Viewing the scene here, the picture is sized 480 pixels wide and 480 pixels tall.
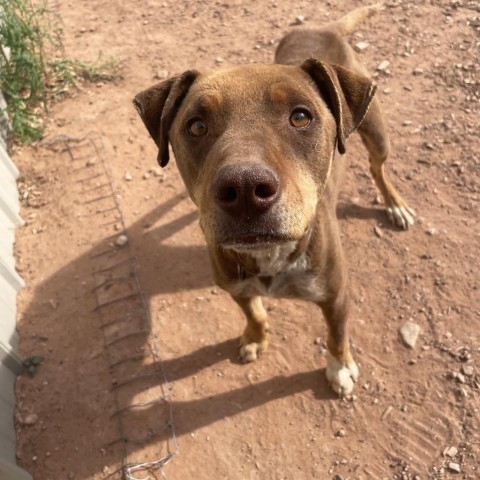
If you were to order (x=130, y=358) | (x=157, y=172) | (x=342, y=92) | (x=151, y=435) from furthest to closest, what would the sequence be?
(x=157, y=172)
(x=130, y=358)
(x=151, y=435)
(x=342, y=92)

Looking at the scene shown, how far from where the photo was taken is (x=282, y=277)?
312 cm

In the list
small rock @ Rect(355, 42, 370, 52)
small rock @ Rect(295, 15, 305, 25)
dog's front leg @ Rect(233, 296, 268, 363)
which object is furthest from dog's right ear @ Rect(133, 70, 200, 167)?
small rock @ Rect(295, 15, 305, 25)

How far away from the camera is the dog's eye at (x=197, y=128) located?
262cm

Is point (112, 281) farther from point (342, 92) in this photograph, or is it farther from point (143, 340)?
point (342, 92)

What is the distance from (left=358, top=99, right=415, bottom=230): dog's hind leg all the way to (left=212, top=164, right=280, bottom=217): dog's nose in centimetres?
241

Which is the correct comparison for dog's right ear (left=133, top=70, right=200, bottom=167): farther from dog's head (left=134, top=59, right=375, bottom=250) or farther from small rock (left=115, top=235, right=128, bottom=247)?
small rock (left=115, top=235, right=128, bottom=247)

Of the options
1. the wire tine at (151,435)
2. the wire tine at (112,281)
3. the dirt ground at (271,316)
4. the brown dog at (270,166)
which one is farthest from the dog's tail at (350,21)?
the wire tine at (151,435)

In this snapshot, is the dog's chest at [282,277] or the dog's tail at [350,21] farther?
the dog's tail at [350,21]

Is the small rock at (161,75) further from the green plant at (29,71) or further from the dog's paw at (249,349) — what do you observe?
the dog's paw at (249,349)

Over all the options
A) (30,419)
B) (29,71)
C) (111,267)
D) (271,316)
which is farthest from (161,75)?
(30,419)

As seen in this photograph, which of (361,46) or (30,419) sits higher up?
(361,46)

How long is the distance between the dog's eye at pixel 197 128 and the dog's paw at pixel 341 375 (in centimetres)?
208

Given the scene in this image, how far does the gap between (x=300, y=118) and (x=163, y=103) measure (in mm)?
949

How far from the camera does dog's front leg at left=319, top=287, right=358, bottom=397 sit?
3451 millimetres
